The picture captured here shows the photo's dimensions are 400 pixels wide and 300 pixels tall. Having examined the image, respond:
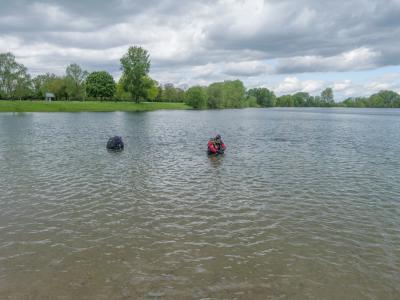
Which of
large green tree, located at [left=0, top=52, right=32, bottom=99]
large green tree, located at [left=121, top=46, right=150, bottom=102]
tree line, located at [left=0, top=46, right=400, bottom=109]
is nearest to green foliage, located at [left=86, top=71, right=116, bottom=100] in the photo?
tree line, located at [left=0, top=46, right=400, bottom=109]

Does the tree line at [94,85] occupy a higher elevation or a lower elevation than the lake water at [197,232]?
higher

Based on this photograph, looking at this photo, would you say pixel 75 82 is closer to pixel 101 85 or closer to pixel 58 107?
pixel 101 85

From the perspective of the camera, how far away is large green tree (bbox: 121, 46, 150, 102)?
5349 inches

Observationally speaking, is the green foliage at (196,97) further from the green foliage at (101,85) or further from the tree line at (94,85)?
the green foliage at (101,85)

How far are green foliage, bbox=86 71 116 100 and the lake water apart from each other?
13514 cm

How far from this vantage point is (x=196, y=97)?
172 m

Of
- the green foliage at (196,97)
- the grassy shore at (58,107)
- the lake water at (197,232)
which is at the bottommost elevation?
the lake water at (197,232)

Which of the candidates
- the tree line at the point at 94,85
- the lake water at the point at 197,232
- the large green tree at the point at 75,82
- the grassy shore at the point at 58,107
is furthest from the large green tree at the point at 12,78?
the lake water at the point at 197,232

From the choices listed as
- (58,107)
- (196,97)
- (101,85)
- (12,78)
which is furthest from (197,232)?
(196,97)

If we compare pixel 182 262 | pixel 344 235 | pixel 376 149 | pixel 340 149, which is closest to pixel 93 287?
pixel 182 262

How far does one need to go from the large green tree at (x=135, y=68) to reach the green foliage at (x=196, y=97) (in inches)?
1497

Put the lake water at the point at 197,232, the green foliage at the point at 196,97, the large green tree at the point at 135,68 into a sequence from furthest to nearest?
the green foliage at the point at 196,97 < the large green tree at the point at 135,68 < the lake water at the point at 197,232

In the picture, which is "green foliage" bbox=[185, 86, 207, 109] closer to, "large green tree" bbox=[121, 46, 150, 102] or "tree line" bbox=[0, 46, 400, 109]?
"tree line" bbox=[0, 46, 400, 109]

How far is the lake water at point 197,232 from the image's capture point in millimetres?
9297
